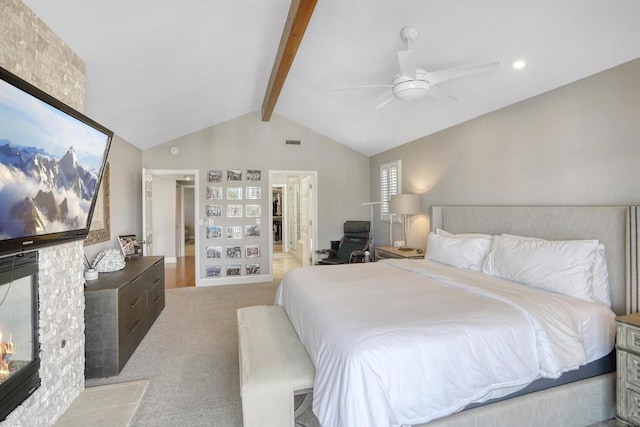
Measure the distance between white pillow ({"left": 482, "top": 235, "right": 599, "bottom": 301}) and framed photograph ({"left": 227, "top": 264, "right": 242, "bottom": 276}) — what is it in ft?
14.1

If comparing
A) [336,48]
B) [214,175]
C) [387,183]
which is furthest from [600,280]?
[214,175]

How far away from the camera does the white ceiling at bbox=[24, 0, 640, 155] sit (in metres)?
2.09

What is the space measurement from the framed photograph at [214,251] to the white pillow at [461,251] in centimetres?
378

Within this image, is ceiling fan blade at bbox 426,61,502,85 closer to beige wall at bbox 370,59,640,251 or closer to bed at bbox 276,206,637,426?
beige wall at bbox 370,59,640,251

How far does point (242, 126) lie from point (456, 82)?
384 cm

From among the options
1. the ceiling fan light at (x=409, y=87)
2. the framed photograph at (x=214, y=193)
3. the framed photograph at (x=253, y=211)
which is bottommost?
the framed photograph at (x=253, y=211)

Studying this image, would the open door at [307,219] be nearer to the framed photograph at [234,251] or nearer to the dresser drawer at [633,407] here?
the framed photograph at [234,251]

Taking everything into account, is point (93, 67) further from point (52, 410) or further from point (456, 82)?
point (456, 82)

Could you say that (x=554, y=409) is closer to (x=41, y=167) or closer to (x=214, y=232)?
(x=41, y=167)

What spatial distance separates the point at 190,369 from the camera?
8.72 feet

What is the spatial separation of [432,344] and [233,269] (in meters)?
4.67

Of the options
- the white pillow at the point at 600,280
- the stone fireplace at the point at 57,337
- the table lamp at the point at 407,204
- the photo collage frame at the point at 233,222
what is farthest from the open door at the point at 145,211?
the white pillow at the point at 600,280

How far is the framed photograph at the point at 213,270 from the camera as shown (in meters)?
5.50

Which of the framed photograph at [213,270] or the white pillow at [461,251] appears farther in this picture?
the framed photograph at [213,270]
